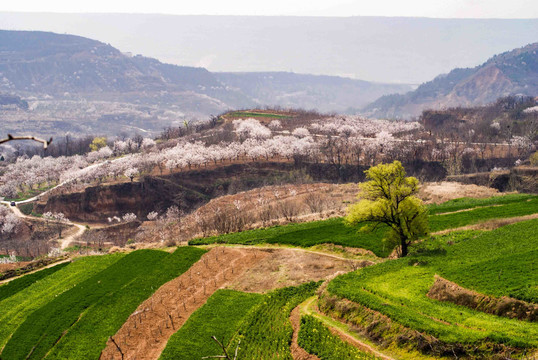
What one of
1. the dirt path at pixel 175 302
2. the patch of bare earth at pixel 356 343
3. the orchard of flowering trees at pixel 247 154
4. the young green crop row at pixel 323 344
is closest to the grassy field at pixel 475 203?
the dirt path at pixel 175 302

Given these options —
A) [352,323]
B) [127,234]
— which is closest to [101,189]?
[127,234]

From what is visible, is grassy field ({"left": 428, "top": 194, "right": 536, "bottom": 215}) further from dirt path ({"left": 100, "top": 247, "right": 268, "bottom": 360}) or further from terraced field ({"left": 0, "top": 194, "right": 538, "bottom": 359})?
dirt path ({"left": 100, "top": 247, "right": 268, "bottom": 360})

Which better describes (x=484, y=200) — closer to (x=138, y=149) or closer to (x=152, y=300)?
(x=152, y=300)

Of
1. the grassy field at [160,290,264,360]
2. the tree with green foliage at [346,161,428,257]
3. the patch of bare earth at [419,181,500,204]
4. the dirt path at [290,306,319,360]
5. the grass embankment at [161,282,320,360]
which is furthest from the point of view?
the patch of bare earth at [419,181,500,204]

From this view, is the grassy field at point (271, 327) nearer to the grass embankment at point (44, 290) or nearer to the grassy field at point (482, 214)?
the grass embankment at point (44, 290)

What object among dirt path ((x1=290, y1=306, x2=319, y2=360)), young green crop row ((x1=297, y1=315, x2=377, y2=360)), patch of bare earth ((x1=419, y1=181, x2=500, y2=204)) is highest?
patch of bare earth ((x1=419, y1=181, x2=500, y2=204))

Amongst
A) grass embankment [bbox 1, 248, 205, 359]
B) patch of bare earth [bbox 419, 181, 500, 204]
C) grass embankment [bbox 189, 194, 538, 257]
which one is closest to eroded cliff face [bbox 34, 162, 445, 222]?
patch of bare earth [bbox 419, 181, 500, 204]

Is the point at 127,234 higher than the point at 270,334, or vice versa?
the point at 270,334
